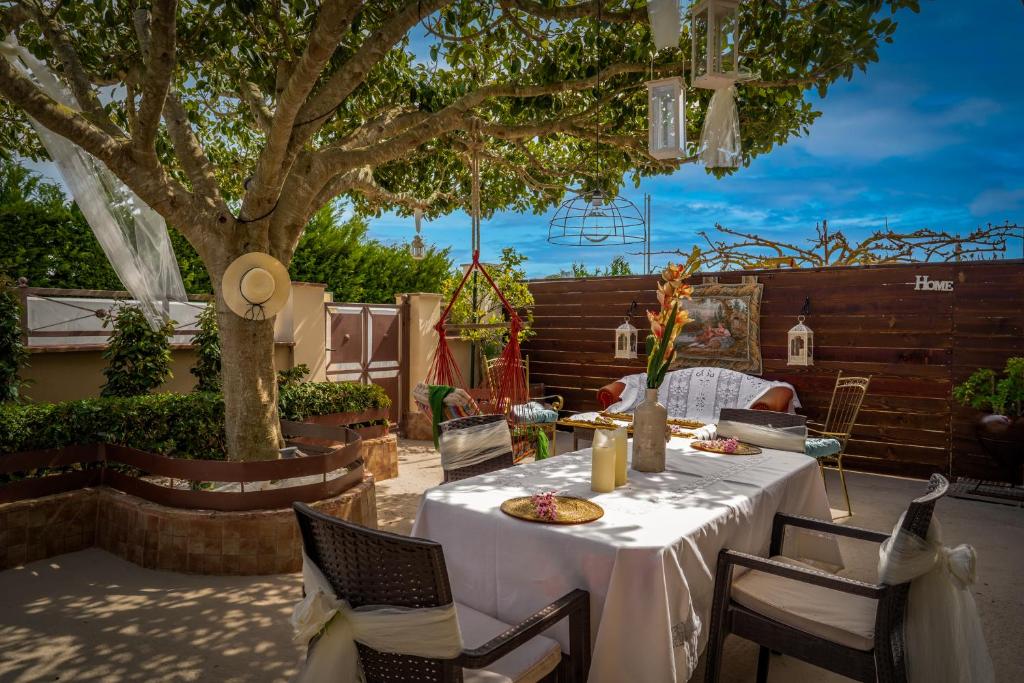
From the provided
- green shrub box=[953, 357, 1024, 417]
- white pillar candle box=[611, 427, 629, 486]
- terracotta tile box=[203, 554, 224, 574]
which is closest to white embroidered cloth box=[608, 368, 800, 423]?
green shrub box=[953, 357, 1024, 417]

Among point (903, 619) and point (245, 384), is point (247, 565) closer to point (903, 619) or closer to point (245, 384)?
point (245, 384)

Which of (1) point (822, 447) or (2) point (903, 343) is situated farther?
(2) point (903, 343)

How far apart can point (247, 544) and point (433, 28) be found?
3205 millimetres

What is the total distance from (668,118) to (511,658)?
8.23ft

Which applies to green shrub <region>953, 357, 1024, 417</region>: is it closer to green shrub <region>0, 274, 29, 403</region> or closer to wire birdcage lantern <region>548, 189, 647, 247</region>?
wire birdcage lantern <region>548, 189, 647, 247</region>

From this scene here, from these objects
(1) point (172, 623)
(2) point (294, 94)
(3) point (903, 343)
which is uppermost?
(2) point (294, 94)

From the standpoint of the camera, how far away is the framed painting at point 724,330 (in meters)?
6.31

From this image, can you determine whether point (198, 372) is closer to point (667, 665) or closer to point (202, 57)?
point (202, 57)

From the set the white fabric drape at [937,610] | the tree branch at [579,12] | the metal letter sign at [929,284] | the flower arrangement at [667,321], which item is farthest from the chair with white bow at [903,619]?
the metal letter sign at [929,284]

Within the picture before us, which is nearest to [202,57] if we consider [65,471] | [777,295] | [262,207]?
[262,207]

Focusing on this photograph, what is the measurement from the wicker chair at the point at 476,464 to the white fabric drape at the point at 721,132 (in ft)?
5.28

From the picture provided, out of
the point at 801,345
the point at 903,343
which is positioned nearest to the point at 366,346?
the point at 801,345

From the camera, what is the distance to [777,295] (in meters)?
6.25

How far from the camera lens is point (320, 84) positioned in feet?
13.8
